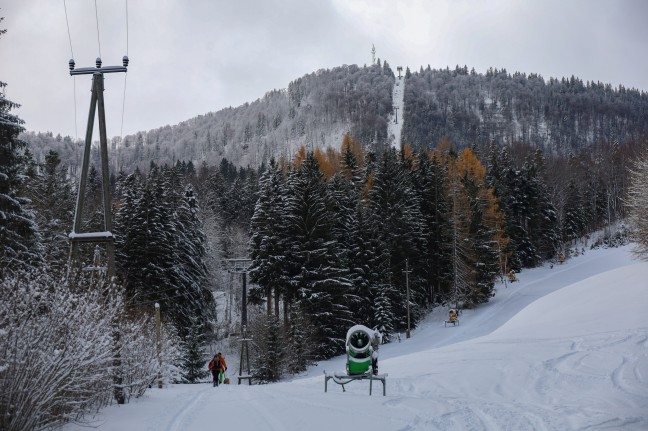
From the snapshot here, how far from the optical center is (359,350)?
42.6 ft

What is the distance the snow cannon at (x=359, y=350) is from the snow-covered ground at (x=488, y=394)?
24.1 inches

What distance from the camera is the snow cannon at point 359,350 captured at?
12.9 metres

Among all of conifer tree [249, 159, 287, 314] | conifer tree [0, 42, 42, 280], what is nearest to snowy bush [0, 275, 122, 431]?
conifer tree [0, 42, 42, 280]

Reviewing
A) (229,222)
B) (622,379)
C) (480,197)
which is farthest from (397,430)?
(229,222)

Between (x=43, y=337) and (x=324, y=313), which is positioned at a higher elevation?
(x=43, y=337)

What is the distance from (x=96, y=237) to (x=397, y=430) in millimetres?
8777

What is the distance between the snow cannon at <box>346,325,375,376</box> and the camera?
12.9 metres

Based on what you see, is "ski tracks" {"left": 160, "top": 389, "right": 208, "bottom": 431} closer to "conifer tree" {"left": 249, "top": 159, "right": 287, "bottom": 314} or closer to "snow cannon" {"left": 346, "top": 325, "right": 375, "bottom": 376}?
"snow cannon" {"left": 346, "top": 325, "right": 375, "bottom": 376}

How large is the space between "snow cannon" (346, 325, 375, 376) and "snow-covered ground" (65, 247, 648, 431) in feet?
2.00

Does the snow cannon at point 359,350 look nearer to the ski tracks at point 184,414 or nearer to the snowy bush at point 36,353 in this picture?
the ski tracks at point 184,414

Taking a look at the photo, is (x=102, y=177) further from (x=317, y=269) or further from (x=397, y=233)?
(x=397, y=233)

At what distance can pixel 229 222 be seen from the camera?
79125 mm

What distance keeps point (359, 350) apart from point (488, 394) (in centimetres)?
313

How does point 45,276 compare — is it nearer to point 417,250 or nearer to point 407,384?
point 407,384
